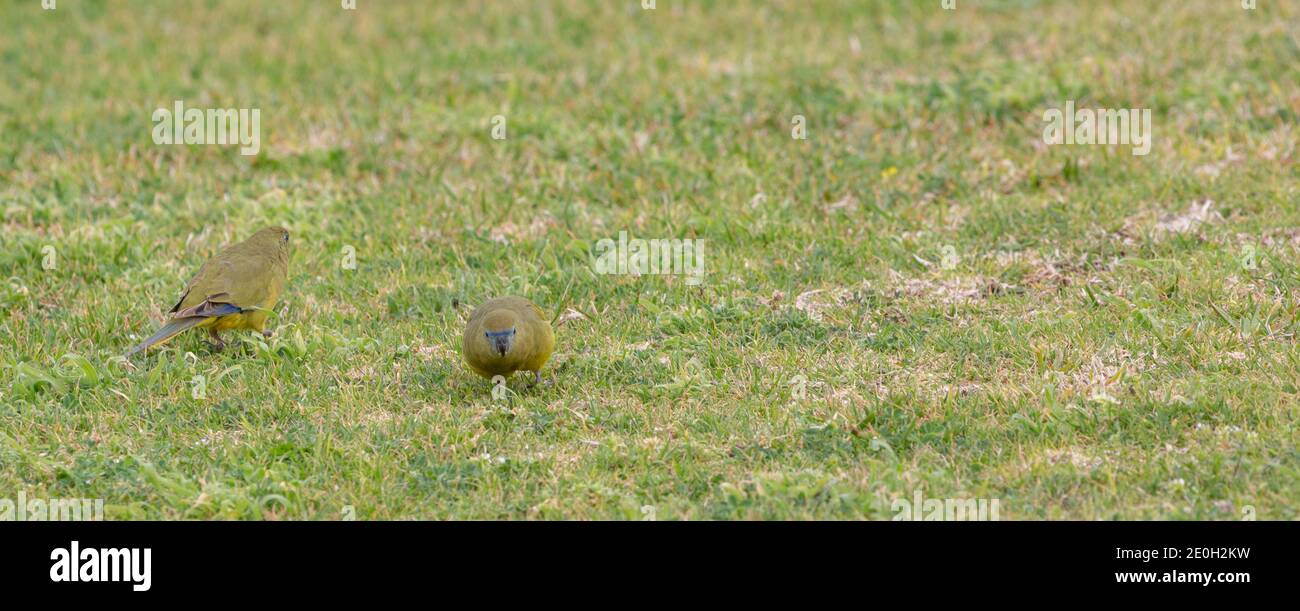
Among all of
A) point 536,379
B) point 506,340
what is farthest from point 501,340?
point 536,379

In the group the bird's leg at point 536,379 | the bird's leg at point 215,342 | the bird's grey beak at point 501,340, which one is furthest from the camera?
the bird's leg at point 215,342

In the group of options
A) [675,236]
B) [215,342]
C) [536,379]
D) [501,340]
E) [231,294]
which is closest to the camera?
[501,340]

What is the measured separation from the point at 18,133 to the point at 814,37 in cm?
697

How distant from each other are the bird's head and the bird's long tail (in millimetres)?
1834

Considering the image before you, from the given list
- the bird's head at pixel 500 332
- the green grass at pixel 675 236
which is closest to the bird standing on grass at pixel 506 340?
the bird's head at pixel 500 332

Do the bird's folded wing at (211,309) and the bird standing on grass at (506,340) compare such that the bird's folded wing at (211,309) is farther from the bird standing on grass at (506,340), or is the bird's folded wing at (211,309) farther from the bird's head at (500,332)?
the bird's head at (500,332)

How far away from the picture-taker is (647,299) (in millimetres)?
8688

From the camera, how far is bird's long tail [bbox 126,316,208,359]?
787 centimetres

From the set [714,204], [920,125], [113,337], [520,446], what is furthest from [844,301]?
[113,337]

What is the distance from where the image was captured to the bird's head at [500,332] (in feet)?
23.1

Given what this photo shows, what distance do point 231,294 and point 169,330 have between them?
0.38 m

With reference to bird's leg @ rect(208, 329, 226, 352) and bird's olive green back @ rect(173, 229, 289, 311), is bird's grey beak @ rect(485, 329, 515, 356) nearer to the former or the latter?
bird's olive green back @ rect(173, 229, 289, 311)

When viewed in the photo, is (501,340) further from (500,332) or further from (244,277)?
(244,277)

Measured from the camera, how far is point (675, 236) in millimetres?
9703
